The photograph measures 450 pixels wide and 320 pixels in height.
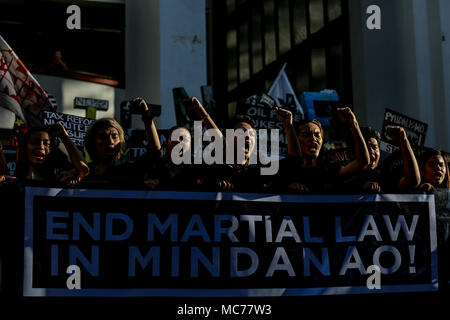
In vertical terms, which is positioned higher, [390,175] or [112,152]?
[112,152]

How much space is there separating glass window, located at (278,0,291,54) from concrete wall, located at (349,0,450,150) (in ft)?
30.9

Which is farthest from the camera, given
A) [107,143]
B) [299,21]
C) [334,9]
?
[299,21]

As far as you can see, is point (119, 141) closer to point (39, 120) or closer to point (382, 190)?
point (382, 190)

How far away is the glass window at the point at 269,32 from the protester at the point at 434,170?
19792 mm

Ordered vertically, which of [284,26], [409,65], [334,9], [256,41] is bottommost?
[409,65]

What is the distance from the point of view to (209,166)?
5273mm

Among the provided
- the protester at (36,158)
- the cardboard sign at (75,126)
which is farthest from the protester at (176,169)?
the cardboard sign at (75,126)

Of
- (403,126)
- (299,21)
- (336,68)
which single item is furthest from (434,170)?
(299,21)

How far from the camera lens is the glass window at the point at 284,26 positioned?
23781 mm

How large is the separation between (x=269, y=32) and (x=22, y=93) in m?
19.3

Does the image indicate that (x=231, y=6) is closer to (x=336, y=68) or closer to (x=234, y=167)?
(x=336, y=68)

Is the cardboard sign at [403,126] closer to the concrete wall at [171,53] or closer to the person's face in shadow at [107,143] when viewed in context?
the person's face in shadow at [107,143]
